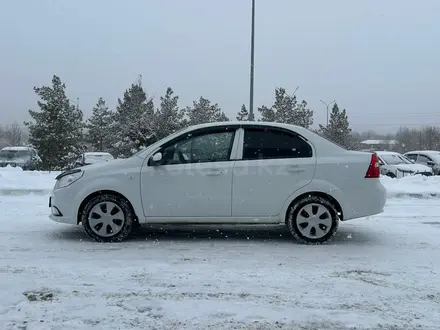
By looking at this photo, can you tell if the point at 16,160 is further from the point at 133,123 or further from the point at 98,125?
the point at 98,125

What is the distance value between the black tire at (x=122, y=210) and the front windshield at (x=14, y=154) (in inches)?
801

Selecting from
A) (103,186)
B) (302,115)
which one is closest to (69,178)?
(103,186)

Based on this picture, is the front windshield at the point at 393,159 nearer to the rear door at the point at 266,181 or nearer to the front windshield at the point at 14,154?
the rear door at the point at 266,181

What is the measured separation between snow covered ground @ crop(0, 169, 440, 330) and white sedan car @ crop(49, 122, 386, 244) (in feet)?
1.13

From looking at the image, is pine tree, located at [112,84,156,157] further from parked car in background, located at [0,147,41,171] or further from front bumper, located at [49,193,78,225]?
front bumper, located at [49,193,78,225]

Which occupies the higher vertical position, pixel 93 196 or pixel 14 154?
pixel 14 154

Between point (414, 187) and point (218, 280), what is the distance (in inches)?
358

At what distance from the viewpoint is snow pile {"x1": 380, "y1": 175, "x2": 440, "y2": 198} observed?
458 inches

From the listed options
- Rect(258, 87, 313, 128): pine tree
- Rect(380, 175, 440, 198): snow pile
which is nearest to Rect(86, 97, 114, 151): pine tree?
Rect(258, 87, 313, 128): pine tree

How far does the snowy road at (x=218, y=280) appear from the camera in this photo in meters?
3.83

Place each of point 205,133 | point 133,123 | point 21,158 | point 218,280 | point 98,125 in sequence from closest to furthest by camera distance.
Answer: point 218,280
point 205,133
point 21,158
point 133,123
point 98,125

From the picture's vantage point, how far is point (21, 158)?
25.1m

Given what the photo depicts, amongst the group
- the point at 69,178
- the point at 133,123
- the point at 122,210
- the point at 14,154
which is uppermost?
the point at 133,123

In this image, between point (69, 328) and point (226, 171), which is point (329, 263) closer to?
point (226, 171)
